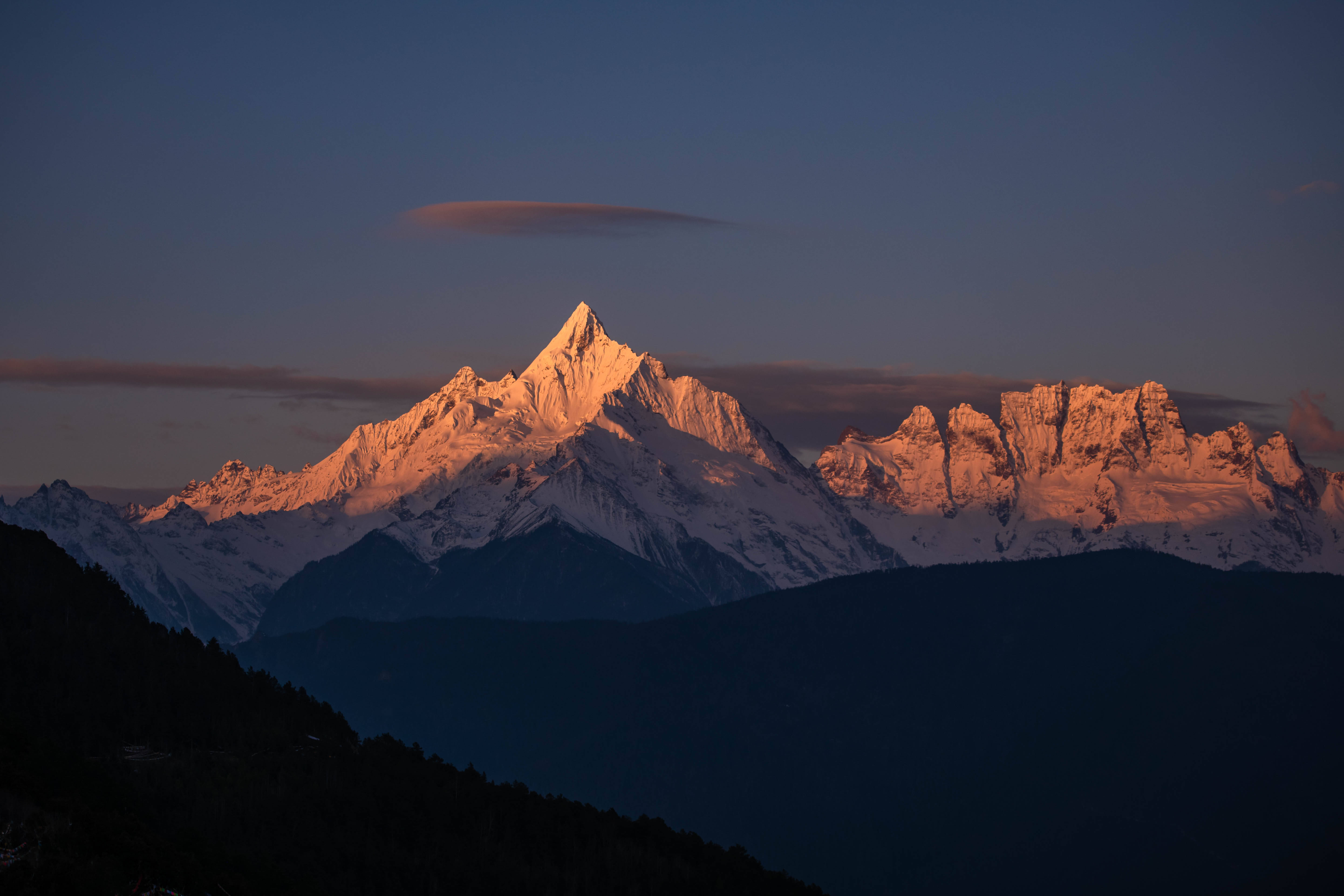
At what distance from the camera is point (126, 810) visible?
165m

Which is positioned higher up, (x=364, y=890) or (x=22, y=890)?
(x=22, y=890)

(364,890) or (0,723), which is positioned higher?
(0,723)

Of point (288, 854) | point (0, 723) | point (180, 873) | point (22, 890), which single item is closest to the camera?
point (22, 890)

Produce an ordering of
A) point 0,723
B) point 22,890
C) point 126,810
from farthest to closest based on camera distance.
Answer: point 0,723, point 126,810, point 22,890

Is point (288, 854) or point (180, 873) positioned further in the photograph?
point (288, 854)

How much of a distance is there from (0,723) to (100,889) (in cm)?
7117

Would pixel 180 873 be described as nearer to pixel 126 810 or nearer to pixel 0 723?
pixel 126 810

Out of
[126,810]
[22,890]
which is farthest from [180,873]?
[126,810]

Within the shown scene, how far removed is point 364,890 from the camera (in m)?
198

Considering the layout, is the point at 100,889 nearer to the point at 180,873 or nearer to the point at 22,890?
the point at 22,890

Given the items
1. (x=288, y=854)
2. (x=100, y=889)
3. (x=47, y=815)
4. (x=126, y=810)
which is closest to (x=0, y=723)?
(x=126, y=810)

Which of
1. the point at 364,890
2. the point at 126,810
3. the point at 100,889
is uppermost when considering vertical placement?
the point at 100,889

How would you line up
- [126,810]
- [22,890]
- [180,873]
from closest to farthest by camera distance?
1. [22,890]
2. [180,873]
3. [126,810]

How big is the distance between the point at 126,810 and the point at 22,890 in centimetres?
5662
